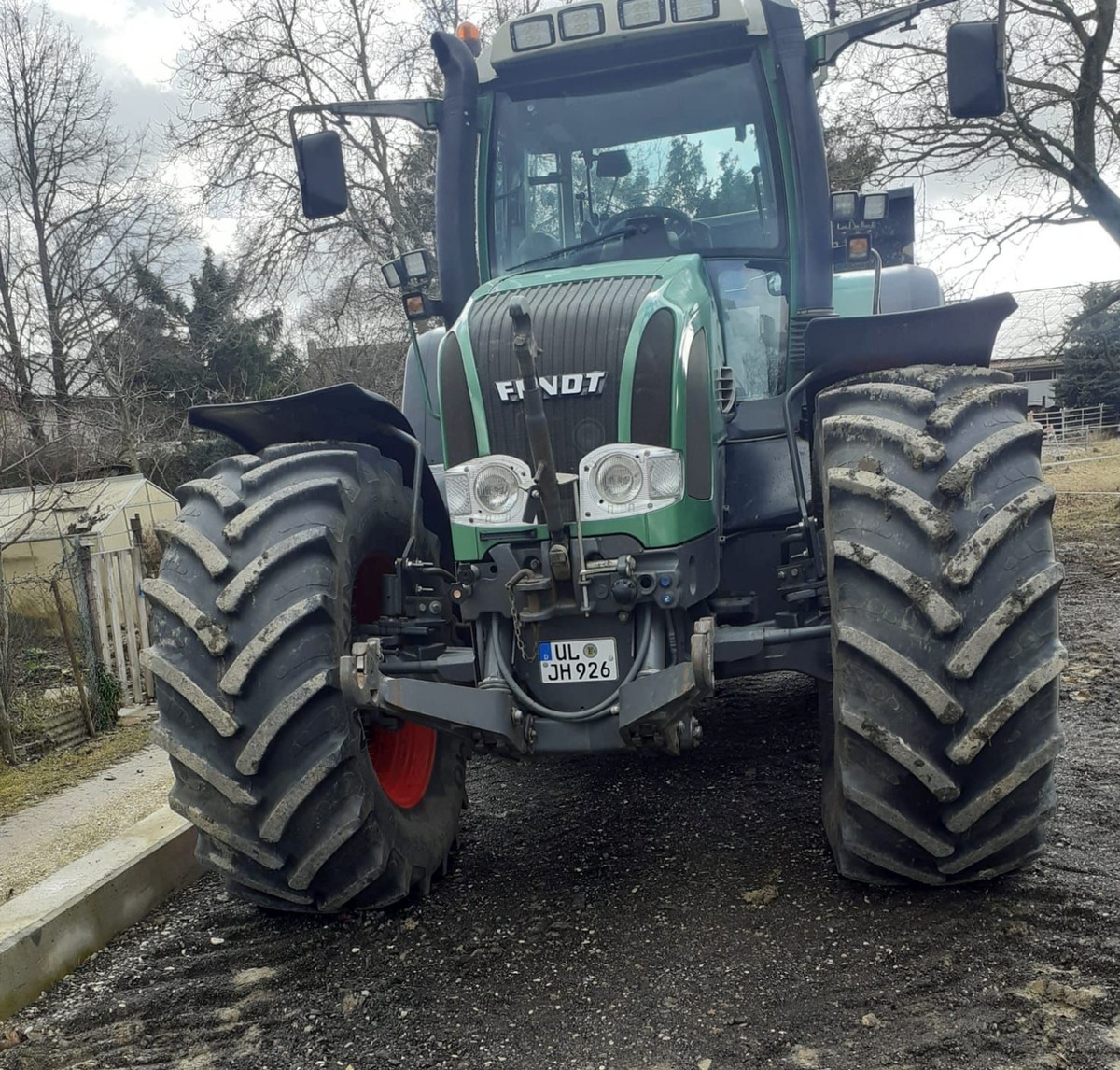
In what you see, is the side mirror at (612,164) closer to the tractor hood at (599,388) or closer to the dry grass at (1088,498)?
the tractor hood at (599,388)

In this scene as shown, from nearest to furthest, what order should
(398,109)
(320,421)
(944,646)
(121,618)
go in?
1. (944,646)
2. (320,421)
3. (398,109)
4. (121,618)

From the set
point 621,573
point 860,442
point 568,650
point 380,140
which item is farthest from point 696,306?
point 380,140

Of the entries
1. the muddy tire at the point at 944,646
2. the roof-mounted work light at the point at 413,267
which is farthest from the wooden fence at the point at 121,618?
the muddy tire at the point at 944,646

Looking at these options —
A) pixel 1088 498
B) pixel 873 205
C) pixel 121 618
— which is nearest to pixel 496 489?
pixel 873 205

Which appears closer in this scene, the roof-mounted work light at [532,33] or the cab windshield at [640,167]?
the roof-mounted work light at [532,33]

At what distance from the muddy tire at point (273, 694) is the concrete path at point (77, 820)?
1491 millimetres

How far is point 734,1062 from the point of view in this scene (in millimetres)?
2600

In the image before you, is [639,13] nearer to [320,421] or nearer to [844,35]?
[844,35]

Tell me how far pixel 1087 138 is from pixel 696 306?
9787mm

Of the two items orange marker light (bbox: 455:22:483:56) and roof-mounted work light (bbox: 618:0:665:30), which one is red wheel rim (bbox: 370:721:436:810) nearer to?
roof-mounted work light (bbox: 618:0:665:30)

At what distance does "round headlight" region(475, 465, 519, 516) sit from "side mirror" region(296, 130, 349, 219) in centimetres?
172

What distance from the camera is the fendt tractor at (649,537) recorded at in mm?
3016

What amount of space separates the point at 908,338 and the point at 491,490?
142cm

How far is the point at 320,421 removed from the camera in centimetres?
392
